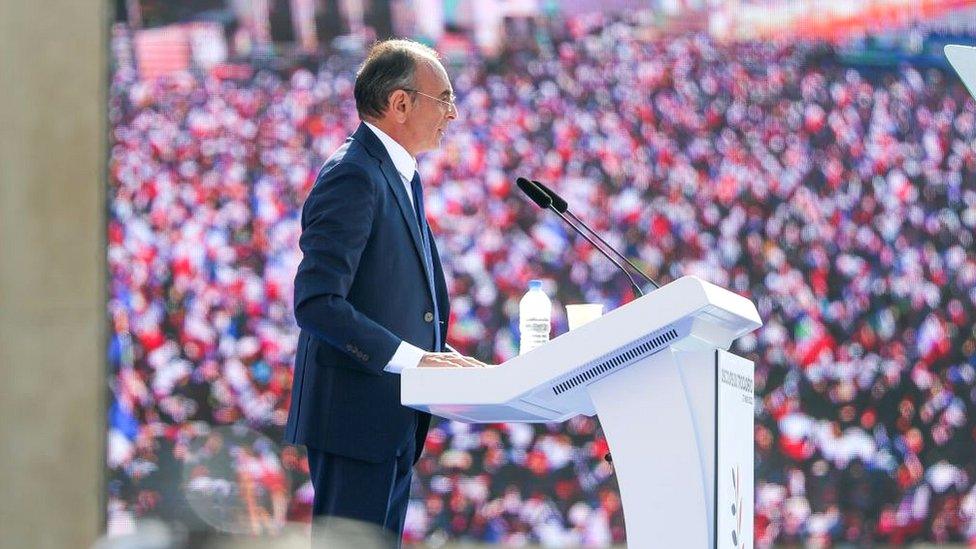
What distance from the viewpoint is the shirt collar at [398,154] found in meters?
2.55

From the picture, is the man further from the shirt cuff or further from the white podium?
the white podium

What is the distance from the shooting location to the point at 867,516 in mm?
4871

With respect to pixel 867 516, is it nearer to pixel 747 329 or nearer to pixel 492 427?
pixel 492 427

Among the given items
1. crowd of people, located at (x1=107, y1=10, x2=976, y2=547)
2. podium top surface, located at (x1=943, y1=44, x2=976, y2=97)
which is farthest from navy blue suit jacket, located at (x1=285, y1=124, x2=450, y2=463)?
crowd of people, located at (x1=107, y1=10, x2=976, y2=547)

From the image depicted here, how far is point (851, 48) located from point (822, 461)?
1480 millimetres

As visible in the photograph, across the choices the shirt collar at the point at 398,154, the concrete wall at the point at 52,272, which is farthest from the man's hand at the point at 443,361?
the concrete wall at the point at 52,272

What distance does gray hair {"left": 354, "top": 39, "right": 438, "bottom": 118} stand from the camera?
8.46 feet

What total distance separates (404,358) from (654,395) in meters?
0.49

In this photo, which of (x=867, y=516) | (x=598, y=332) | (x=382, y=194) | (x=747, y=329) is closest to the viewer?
(x=598, y=332)

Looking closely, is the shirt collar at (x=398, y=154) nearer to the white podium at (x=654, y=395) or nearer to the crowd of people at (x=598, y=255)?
the white podium at (x=654, y=395)

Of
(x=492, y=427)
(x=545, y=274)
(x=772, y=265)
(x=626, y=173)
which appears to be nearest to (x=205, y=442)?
(x=492, y=427)

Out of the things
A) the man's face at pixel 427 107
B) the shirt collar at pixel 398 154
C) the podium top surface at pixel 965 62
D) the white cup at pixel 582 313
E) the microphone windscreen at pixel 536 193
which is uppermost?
the podium top surface at pixel 965 62

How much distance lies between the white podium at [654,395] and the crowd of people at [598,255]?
2892 mm

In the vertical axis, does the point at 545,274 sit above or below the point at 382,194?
below
